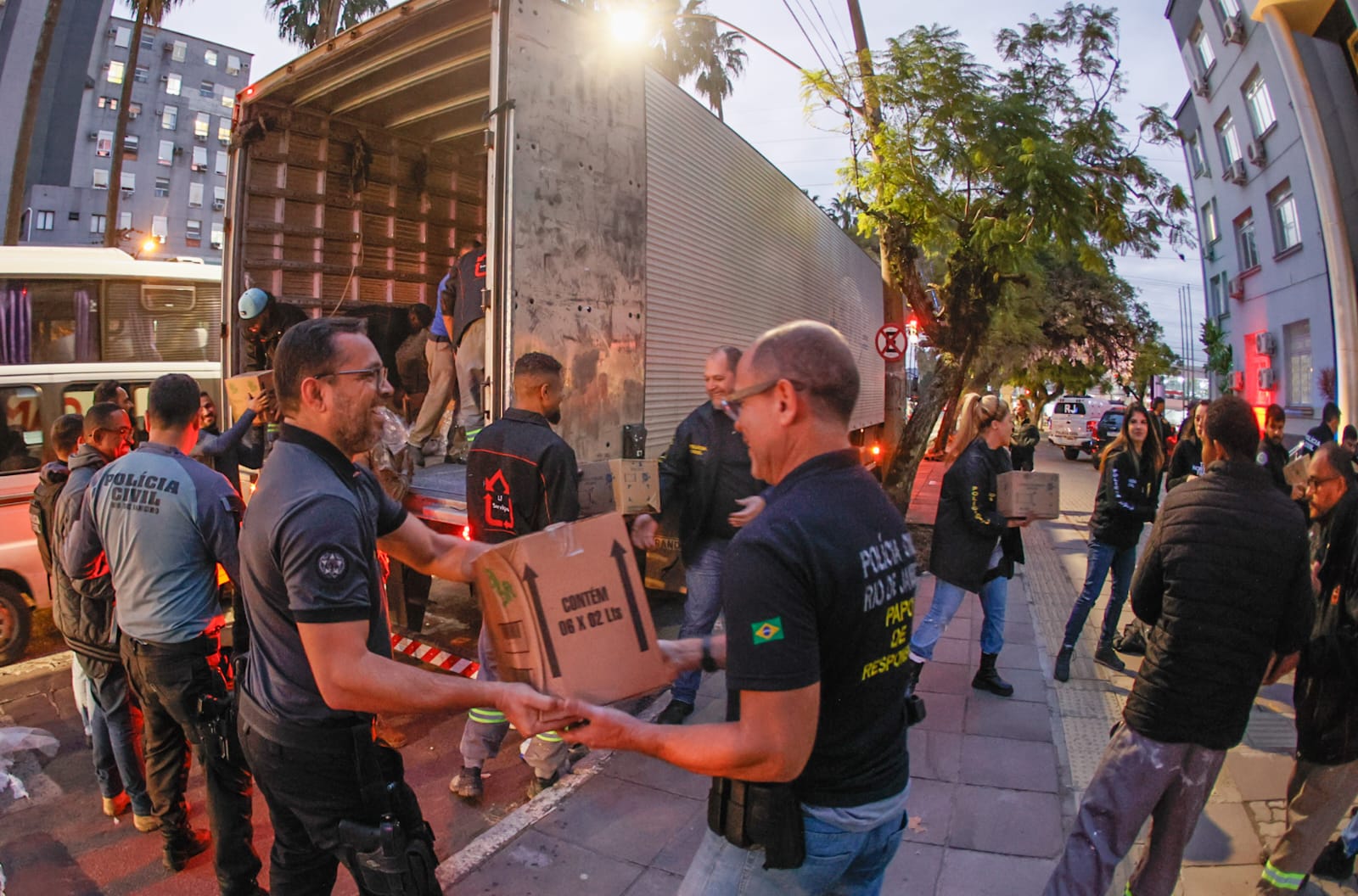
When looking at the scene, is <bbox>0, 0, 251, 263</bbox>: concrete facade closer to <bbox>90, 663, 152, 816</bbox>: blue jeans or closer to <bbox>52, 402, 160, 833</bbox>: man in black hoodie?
<bbox>52, 402, 160, 833</bbox>: man in black hoodie

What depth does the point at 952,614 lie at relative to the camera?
16.6 feet

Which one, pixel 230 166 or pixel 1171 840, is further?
pixel 230 166

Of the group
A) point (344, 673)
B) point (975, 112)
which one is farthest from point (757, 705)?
point (975, 112)

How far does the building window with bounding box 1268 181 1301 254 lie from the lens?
21219 mm

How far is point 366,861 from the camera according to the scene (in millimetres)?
2133

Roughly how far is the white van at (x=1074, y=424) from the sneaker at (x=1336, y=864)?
2485cm

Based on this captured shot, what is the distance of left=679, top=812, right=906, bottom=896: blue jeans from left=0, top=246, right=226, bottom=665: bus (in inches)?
243

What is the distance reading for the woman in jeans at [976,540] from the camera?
16.6 ft

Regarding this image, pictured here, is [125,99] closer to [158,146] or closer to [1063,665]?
[1063,665]

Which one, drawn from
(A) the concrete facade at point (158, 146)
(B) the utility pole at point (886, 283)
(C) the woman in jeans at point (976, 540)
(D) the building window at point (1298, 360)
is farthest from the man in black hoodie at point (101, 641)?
(A) the concrete facade at point (158, 146)

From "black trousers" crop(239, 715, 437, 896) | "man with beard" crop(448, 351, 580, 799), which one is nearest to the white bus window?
"man with beard" crop(448, 351, 580, 799)

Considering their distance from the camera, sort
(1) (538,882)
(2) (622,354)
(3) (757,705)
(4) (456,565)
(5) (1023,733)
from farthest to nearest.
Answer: (2) (622,354), (5) (1023,733), (1) (538,882), (4) (456,565), (3) (757,705)

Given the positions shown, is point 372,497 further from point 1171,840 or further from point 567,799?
point 1171,840

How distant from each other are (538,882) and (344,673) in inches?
72.7
